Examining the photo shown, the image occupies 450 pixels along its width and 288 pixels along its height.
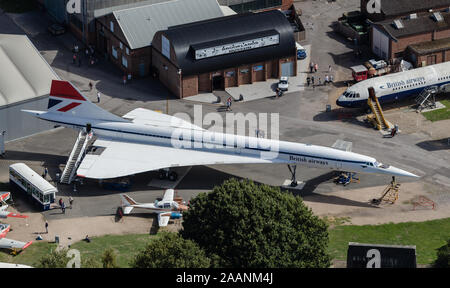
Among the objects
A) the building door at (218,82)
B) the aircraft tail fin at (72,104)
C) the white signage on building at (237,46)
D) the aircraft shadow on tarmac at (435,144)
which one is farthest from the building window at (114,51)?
the aircraft shadow on tarmac at (435,144)

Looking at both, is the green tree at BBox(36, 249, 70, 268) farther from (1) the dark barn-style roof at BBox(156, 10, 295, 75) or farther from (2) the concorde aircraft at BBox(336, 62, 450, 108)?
(2) the concorde aircraft at BBox(336, 62, 450, 108)

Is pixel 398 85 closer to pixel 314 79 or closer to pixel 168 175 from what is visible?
pixel 314 79

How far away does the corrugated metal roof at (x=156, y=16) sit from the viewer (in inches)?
5787

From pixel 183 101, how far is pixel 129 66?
1293 centimetres

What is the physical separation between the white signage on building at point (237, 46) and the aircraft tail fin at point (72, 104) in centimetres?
2289

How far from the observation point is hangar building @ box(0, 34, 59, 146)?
130 meters

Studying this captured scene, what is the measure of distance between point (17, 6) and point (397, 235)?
99.5m

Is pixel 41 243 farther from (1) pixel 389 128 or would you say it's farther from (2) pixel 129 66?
(1) pixel 389 128

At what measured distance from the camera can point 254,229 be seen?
92.7 meters

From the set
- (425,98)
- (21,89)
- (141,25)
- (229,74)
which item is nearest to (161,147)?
(21,89)

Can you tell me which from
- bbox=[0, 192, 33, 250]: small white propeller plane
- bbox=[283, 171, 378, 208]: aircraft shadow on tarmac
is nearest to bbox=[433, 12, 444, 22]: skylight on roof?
bbox=[283, 171, 378, 208]: aircraft shadow on tarmac

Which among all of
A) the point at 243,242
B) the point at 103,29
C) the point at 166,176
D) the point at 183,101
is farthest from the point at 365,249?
the point at 103,29

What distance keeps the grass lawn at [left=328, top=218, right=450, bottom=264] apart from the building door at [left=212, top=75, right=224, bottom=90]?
141ft

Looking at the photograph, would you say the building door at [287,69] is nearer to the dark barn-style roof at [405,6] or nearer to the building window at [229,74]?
the building window at [229,74]
